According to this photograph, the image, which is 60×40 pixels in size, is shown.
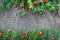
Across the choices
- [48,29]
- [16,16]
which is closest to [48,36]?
[48,29]

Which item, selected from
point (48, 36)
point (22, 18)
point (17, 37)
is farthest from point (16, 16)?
point (48, 36)

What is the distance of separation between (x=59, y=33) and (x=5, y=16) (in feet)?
3.41

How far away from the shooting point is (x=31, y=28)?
173 inches

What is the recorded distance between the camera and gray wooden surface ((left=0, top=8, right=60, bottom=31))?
4.41 m

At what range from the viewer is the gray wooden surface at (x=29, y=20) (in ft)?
14.5

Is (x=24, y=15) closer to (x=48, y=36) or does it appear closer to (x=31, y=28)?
(x=31, y=28)

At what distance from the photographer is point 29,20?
443 cm

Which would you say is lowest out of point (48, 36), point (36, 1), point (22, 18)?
point (48, 36)

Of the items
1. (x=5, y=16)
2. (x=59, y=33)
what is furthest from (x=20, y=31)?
(x=59, y=33)

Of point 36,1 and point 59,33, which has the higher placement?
point 36,1

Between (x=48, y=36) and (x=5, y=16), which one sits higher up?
(x=5, y=16)

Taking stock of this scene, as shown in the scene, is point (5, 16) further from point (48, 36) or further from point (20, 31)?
point (48, 36)

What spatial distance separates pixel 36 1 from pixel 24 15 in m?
0.35

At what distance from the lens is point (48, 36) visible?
429 cm
